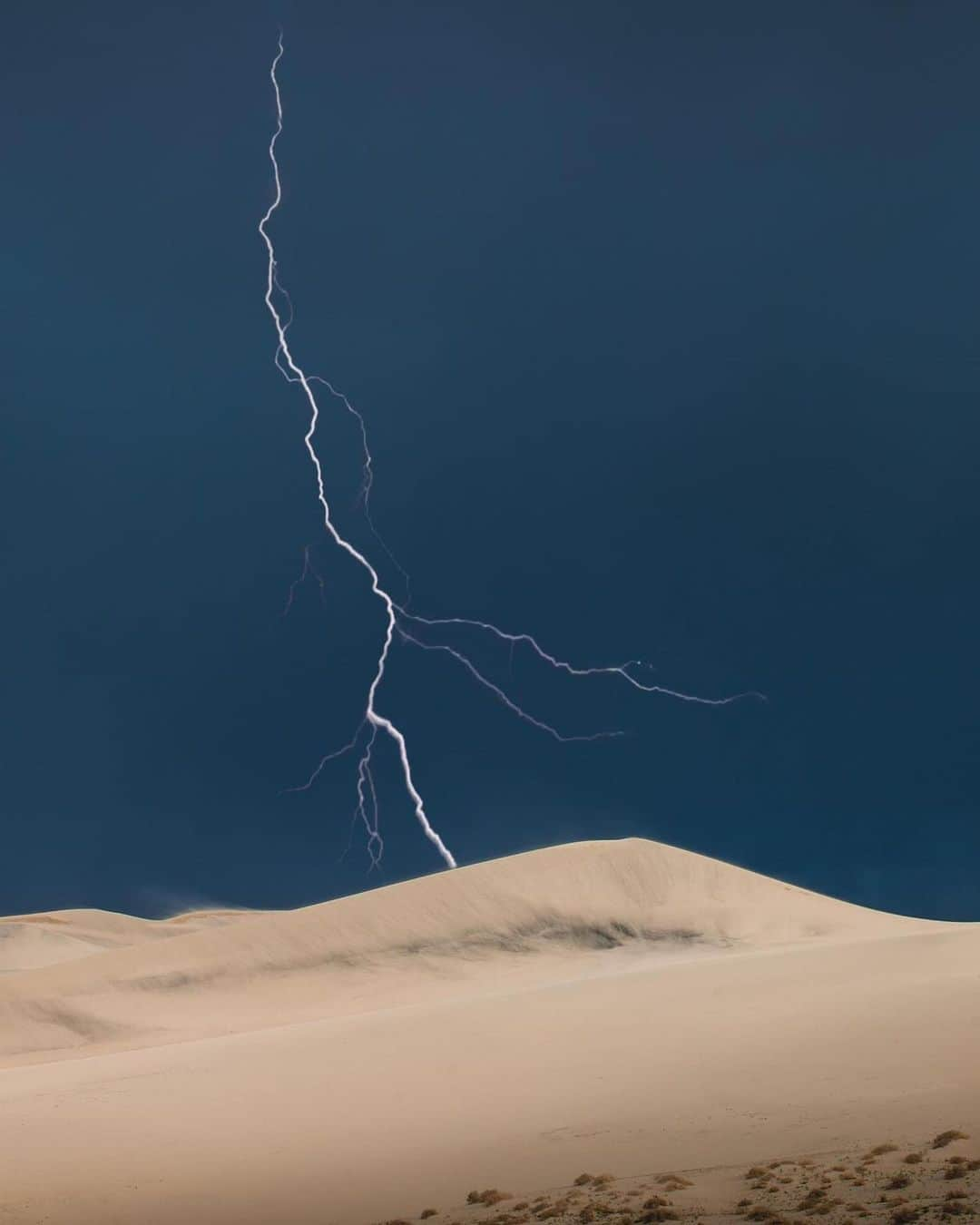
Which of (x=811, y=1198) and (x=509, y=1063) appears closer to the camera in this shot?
(x=811, y=1198)

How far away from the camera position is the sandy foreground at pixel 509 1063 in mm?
11891

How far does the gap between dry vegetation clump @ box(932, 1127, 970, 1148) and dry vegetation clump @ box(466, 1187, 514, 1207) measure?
3840 millimetres

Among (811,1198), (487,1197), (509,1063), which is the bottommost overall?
(811,1198)

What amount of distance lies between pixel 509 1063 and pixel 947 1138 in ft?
27.9

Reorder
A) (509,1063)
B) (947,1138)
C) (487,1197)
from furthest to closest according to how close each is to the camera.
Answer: (509,1063), (487,1197), (947,1138)

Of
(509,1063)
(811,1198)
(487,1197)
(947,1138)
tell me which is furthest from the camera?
(509,1063)

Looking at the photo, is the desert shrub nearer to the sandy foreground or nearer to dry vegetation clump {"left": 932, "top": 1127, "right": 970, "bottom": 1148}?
the sandy foreground

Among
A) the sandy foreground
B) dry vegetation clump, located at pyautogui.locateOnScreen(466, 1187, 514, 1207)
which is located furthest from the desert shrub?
dry vegetation clump, located at pyautogui.locateOnScreen(466, 1187, 514, 1207)

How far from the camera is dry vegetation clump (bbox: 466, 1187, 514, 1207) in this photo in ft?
38.1

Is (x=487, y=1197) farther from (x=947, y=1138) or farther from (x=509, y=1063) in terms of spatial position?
(x=509, y=1063)

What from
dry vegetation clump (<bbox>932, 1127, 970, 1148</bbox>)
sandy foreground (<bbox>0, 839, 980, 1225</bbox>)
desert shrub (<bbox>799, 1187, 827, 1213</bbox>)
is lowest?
desert shrub (<bbox>799, 1187, 827, 1213</bbox>)

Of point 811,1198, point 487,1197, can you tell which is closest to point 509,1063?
point 487,1197

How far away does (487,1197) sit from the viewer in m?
11.7

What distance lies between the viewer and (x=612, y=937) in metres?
31.9
